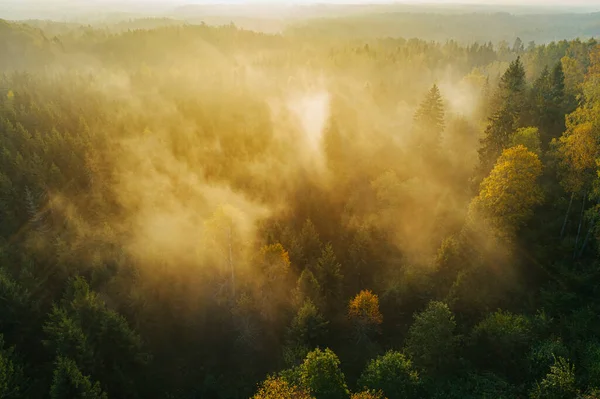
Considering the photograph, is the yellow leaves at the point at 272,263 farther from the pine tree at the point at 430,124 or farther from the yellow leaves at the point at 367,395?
the pine tree at the point at 430,124

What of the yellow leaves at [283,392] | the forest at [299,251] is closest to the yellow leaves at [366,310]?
the forest at [299,251]

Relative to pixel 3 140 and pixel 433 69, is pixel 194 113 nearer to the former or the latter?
pixel 3 140

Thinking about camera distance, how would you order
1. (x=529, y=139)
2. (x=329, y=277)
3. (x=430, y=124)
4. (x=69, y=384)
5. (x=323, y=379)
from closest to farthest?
(x=323, y=379) → (x=69, y=384) → (x=529, y=139) → (x=329, y=277) → (x=430, y=124)

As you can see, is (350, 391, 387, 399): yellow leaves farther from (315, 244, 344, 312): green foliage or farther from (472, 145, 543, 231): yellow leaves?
(472, 145, 543, 231): yellow leaves

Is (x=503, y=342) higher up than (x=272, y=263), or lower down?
higher up

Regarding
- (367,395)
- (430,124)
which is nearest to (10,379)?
(367,395)

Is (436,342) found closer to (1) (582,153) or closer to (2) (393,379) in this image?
(2) (393,379)

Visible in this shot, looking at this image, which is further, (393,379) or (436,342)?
(436,342)
